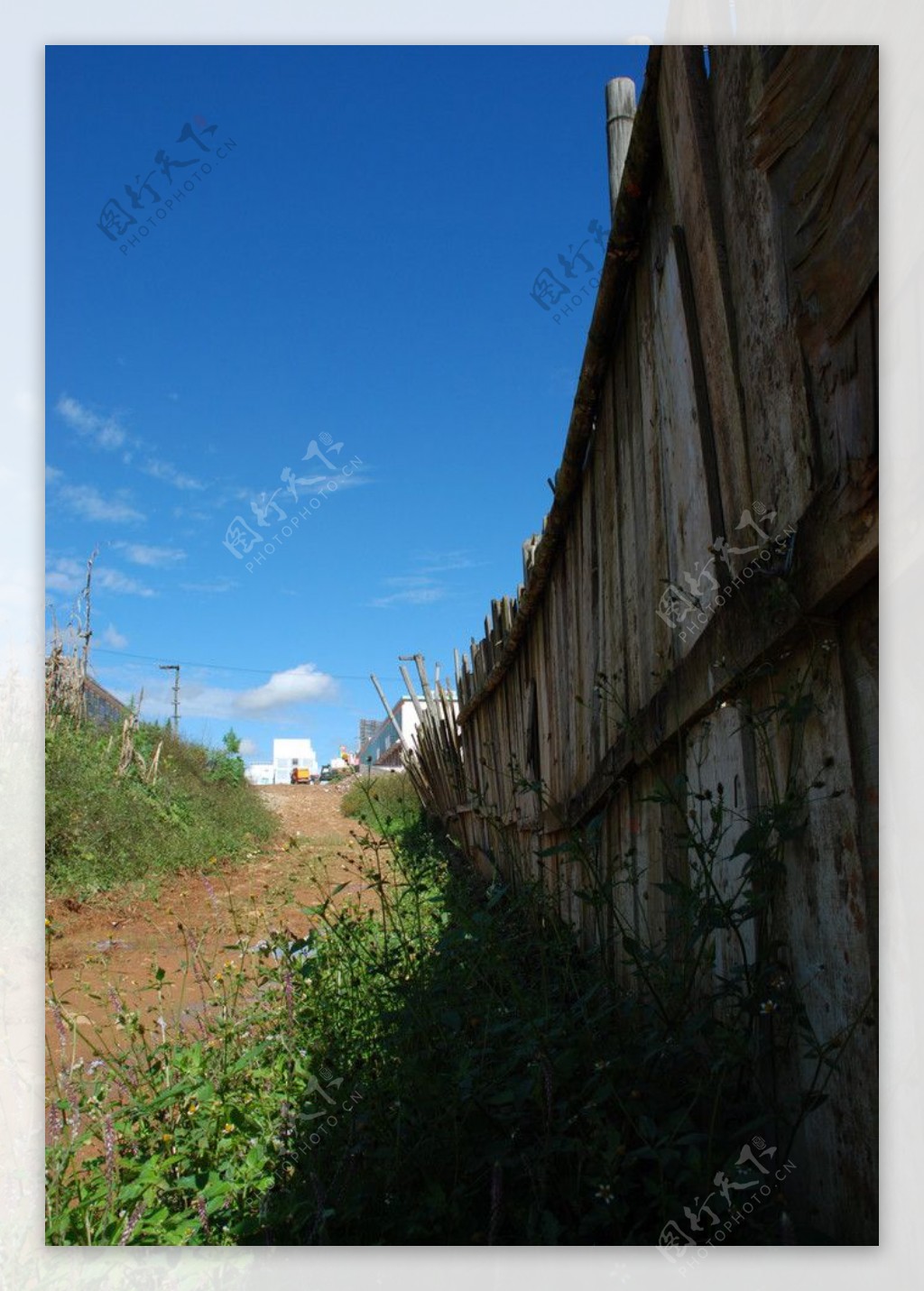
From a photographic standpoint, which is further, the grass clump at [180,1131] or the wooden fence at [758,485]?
the grass clump at [180,1131]

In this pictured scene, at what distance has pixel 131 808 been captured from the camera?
926cm

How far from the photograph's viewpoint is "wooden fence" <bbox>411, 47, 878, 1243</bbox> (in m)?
1.30

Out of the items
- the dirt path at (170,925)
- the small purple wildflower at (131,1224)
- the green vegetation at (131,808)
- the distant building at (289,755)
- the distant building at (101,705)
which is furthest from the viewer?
the distant building at (289,755)

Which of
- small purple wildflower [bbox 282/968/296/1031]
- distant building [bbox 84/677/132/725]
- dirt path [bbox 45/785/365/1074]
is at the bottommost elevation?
dirt path [bbox 45/785/365/1074]

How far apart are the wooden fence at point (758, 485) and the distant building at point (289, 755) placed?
40167 mm

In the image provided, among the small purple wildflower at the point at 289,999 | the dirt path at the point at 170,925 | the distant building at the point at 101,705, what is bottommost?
the dirt path at the point at 170,925

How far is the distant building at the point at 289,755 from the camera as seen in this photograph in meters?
42.1

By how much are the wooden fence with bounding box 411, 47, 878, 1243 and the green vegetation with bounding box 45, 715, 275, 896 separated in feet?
19.8

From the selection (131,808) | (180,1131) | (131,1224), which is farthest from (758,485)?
(131,808)

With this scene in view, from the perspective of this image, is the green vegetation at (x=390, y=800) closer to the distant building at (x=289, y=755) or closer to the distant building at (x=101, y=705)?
the distant building at (x=101, y=705)

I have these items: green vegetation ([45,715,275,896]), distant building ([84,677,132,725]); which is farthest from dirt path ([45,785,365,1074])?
distant building ([84,677,132,725])

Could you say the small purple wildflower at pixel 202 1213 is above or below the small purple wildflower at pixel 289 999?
below

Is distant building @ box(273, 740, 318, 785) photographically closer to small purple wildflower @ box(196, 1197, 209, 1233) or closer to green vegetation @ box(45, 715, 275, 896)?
green vegetation @ box(45, 715, 275, 896)

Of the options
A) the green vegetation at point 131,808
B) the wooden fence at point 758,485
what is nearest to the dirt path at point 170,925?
the green vegetation at point 131,808
